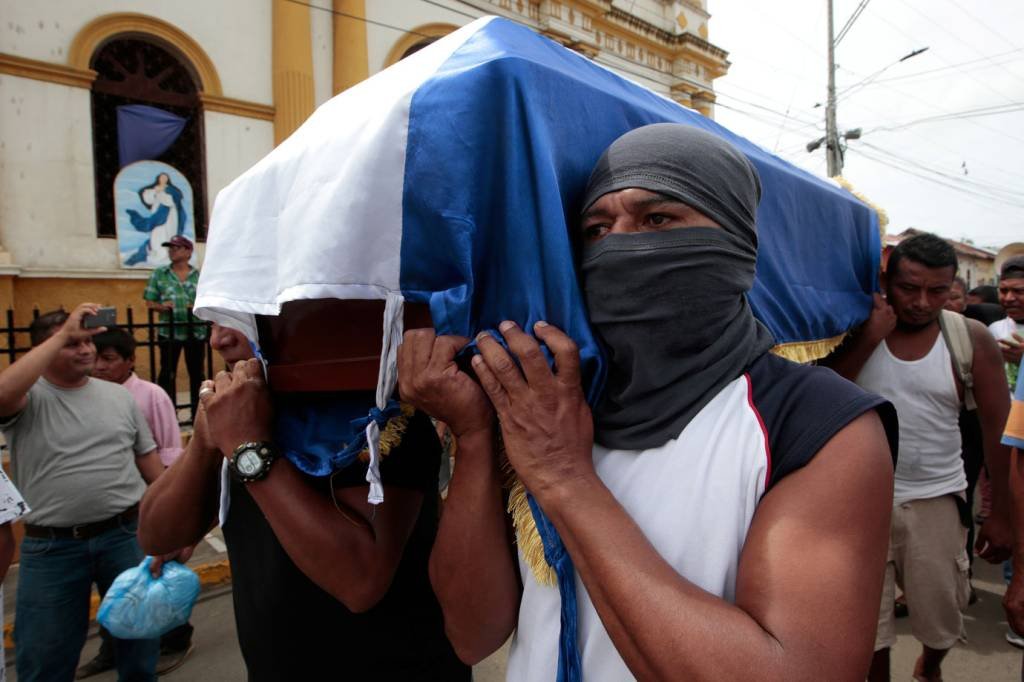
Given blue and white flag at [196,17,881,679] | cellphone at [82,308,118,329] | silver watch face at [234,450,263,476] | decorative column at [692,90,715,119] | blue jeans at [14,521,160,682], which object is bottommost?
blue jeans at [14,521,160,682]

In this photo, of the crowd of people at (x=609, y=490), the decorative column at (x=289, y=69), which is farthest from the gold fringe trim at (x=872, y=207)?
the decorative column at (x=289, y=69)

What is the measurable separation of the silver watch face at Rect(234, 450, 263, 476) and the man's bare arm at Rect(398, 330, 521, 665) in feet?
1.42

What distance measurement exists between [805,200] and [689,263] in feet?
4.81

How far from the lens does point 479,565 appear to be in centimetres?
116

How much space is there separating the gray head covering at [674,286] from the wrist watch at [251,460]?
29.3 inches

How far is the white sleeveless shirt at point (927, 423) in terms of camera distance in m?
2.70

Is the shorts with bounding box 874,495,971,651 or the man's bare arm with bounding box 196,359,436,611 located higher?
the man's bare arm with bounding box 196,359,436,611

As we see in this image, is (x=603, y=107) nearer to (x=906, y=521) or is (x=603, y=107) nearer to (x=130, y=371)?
(x=906, y=521)

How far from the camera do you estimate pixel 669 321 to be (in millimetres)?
1035

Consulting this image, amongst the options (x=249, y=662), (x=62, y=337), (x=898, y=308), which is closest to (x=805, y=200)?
(x=898, y=308)

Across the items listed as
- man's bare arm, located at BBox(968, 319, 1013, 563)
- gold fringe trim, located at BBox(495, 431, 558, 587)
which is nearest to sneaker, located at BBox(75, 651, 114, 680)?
gold fringe trim, located at BBox(495, 431, 558, 587)

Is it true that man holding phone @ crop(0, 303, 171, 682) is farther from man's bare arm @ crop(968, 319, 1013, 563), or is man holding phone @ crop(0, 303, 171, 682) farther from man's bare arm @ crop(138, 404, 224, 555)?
man's bare arm @ crop(968, 319, 1013, 563)

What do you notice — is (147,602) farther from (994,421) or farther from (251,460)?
(994,421)

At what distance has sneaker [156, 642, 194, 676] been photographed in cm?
341
